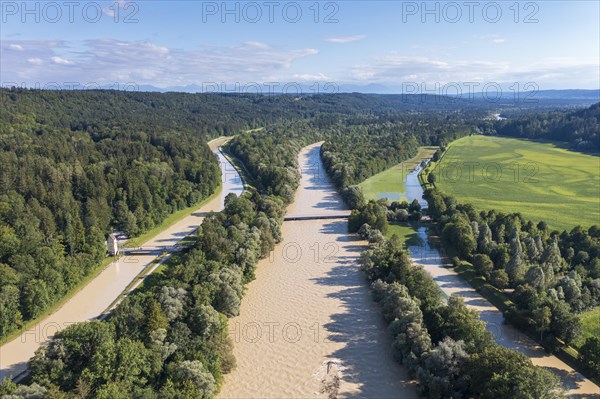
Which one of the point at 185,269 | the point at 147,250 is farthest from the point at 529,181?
the point at 185,269

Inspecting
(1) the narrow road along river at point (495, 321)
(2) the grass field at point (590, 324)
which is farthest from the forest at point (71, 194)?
(2) the grass field at point (590, 324)

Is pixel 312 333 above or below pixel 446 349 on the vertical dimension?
below

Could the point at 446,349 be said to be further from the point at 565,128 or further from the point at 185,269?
the point at 565,128

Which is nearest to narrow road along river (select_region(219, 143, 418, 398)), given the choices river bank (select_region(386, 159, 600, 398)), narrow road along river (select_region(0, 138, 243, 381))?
river bank (select_region(386, 159, 600, 398))

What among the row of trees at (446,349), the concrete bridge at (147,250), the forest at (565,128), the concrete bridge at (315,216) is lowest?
the row of trees at (446,349)

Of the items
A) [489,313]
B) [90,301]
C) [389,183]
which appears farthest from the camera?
[389,183]

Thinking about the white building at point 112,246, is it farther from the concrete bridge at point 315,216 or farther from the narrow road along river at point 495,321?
the narrow road along river at point 495,321
